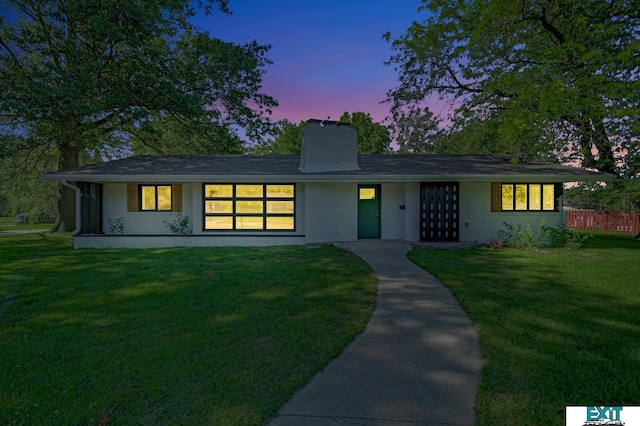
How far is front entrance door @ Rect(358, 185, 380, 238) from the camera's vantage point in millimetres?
12188

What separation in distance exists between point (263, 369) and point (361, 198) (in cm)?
954

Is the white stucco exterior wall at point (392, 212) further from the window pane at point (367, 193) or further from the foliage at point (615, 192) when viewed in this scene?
the foliage at point (615, 192)

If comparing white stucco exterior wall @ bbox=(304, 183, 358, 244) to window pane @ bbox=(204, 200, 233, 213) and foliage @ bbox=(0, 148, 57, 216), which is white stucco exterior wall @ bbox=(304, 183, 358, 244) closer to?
window pane @ bbox=(204, 200, 233, 213)

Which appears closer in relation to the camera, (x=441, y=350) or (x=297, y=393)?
(x=297, y=393)

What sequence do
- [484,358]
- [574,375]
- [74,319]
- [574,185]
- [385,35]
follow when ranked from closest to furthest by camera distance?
[574,375], [484,358], [74,319], [574,185], [385,35]

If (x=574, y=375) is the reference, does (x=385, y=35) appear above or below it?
above

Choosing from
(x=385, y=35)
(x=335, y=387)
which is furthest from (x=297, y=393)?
(x=385, y=35)

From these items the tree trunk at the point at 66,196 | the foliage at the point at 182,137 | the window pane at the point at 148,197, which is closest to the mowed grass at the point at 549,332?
the window pane at the point at 148,197

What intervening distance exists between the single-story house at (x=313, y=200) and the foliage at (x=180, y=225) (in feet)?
0.17

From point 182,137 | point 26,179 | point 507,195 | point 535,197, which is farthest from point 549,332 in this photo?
point 26,179

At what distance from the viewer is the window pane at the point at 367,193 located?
12.2 m

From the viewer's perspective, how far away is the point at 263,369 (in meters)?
3.13

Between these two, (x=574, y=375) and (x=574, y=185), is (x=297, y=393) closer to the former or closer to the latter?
(x=574, y=375)

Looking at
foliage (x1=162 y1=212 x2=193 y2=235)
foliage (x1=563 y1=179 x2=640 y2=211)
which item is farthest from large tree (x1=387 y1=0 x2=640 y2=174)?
foliage (x1=162 y1=212 x2=193 y2=235)
